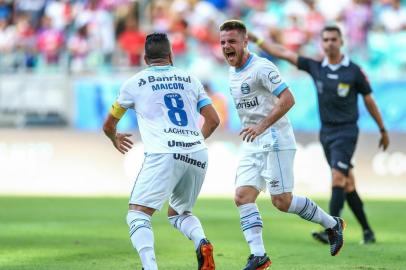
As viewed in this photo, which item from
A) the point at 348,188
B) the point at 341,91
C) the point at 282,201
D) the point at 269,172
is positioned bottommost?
the point at 348,188

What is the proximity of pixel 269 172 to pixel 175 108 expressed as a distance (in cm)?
147

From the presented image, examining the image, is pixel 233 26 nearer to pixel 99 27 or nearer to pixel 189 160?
pixel 189 160

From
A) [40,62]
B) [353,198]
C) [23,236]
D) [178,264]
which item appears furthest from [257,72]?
[40,62]

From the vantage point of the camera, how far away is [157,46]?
7.96m

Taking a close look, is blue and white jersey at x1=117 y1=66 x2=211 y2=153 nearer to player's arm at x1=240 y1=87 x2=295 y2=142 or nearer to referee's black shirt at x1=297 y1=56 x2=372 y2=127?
player's arm at x1=240 y1=87 x2=295 y2=142

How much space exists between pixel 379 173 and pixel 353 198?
8.50 meters

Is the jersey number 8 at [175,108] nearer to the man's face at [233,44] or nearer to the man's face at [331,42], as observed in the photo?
the man's face at [233,44]

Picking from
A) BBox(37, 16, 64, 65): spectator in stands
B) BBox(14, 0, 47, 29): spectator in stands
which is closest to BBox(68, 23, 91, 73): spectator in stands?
BBox(37, 16, 64, 65): spectator in stands

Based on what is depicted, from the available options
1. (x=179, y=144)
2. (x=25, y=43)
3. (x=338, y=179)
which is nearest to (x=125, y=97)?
(x=179, y=144)

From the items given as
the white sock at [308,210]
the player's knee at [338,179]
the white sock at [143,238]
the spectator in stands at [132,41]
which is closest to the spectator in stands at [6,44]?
the spectator in stands at [132,41]

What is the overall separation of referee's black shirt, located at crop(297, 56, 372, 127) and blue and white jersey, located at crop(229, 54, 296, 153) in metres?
2.55

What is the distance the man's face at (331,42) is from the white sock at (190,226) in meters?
4.00

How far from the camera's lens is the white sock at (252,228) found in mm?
8625

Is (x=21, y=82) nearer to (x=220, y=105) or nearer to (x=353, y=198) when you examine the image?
(x=220, y=105)
